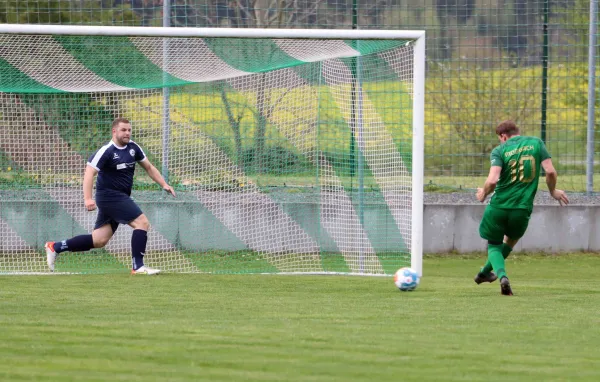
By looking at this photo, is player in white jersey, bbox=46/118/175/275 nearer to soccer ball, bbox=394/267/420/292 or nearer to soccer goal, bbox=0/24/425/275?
soccer goal, bbox=0/24/425/275

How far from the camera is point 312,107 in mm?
12477

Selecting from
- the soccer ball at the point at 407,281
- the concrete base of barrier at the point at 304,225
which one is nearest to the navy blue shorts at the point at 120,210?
the concrete base of barrier at the point at 304,225

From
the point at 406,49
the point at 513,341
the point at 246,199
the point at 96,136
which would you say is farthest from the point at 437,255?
the point at 513,341

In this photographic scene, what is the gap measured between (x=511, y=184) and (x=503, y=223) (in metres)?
0.38

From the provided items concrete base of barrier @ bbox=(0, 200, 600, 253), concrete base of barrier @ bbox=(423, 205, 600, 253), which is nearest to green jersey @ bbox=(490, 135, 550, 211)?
concrete base of barrier @ bbox=(0, 200, 600, 253)

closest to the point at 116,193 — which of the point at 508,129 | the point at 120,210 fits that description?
the point at 120,210

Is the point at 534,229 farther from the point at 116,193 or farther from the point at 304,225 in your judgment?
the point at 116,193

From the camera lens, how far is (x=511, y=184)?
10.0m

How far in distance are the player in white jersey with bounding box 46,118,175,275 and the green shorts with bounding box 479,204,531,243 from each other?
140 inches

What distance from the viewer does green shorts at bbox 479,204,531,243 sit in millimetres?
10062

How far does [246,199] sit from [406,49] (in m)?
2.96

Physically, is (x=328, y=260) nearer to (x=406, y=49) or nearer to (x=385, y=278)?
(x=385, y=278)

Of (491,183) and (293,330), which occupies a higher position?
(491,183)

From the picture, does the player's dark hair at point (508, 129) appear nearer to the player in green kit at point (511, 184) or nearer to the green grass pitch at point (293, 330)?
the player in green kit at point (511, 184)
